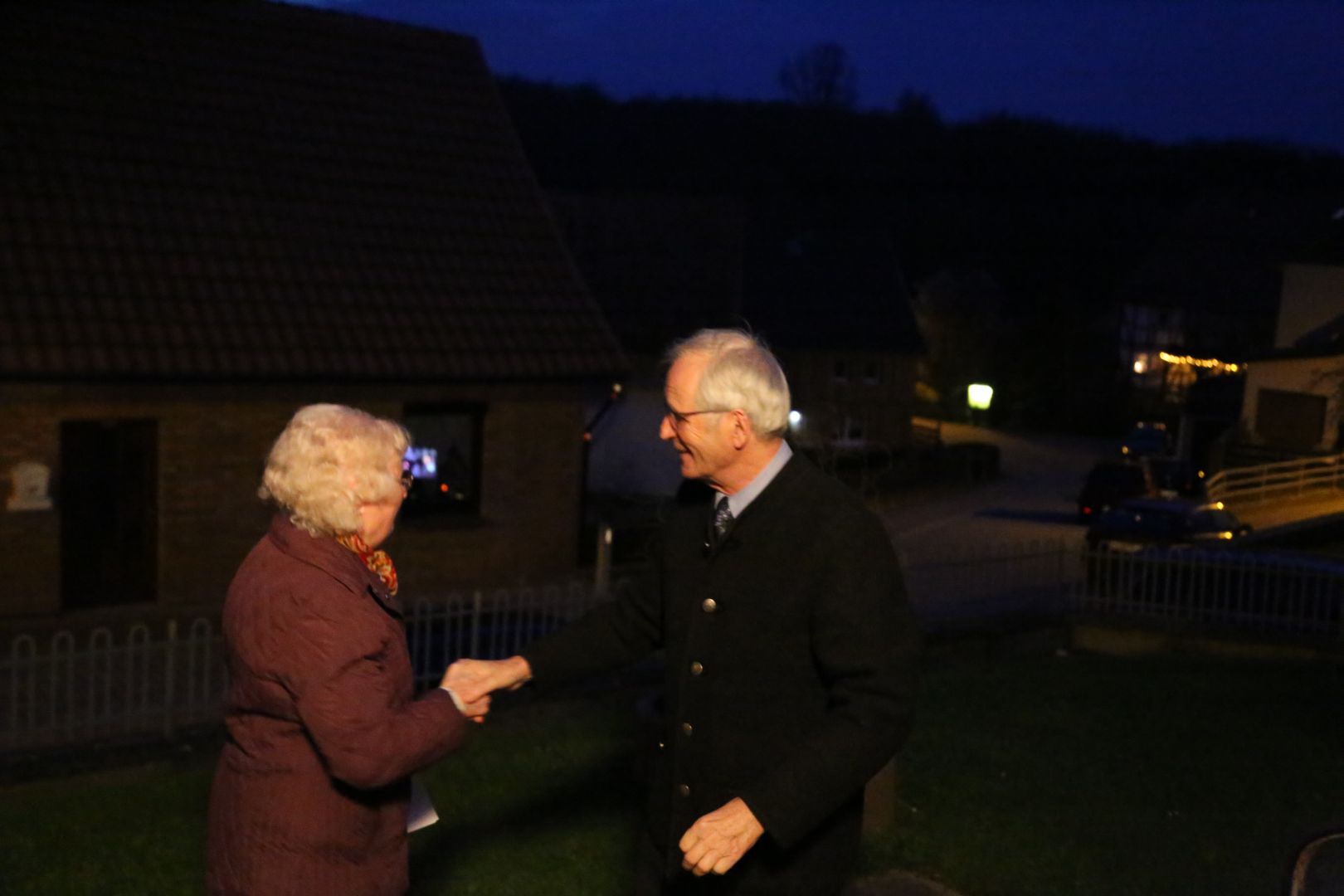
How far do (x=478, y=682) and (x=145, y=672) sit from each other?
5.98 metres

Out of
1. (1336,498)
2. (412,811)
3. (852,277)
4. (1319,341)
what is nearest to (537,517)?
(412,811)

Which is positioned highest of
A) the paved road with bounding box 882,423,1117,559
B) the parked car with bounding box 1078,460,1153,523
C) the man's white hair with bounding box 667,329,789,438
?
the man's white hair with bounding box 667,329,789,438

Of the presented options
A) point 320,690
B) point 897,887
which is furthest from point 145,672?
point 320,690

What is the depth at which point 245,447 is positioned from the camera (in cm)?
1416

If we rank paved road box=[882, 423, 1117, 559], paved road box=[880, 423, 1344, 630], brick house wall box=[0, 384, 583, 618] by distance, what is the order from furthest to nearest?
paved road box=[882, 423, 1117, 559]
paved road box=[880, 423, 1344, 630]
brick house wall box=[0, 384, 583, 618]

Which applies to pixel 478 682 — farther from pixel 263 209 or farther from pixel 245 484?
pixel 263 209

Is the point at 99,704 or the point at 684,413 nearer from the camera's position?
the point at 684,413

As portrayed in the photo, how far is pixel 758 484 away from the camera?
3.71 m

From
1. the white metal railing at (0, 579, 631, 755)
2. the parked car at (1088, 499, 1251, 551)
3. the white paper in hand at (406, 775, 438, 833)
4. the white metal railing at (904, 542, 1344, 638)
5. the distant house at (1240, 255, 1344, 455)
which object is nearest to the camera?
the white paper in hand at (406, 775, 438, 833)

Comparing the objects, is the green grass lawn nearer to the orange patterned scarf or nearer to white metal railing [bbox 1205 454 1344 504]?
the orange patterned scarf

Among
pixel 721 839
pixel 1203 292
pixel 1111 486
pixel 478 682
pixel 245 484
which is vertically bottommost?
pixel 1111 486

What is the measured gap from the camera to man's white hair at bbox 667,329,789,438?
3633mm

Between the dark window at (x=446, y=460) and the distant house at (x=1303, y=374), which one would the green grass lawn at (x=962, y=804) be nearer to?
the dark window at (x=446, y=460)

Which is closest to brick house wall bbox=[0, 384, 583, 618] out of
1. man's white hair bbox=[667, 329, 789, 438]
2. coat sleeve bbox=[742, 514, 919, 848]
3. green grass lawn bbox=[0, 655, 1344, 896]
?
green grass lawn bbox=[0, 655, 1344, 896]
